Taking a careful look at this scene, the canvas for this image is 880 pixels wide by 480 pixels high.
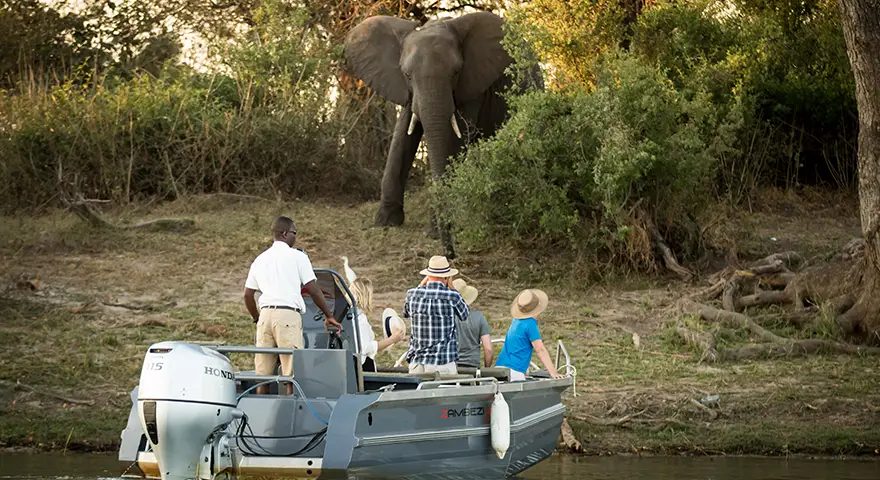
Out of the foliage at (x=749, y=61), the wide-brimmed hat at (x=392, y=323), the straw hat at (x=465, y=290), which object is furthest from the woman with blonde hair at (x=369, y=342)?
the foliage at (x=749, y=61)

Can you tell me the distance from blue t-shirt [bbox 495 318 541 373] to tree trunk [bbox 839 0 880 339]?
5194 millimetres

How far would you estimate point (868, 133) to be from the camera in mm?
14617

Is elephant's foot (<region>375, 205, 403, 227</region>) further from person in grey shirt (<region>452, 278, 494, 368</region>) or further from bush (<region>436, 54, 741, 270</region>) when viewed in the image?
person in grey shirt (<region>452, 278, 494, 368</region>)

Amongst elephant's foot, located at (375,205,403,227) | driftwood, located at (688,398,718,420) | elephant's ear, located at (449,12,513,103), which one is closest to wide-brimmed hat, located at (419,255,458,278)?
driftwood, located at (688,398,718,420)

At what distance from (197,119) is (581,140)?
8242mm

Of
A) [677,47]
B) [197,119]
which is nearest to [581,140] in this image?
[677,47]

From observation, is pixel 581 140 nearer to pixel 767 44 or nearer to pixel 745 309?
pixel 745 309

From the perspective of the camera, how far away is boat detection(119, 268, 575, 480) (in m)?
7.92

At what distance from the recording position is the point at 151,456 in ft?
28.1

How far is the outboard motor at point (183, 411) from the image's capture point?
25.8 feet

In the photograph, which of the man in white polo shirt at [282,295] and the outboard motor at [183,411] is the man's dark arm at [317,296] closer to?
the man in white polo shirt at [282,295]

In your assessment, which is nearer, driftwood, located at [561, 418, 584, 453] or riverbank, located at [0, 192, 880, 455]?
driftwood, located at [561, 418, 584, 453]

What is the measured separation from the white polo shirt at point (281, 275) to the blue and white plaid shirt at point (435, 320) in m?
0.84

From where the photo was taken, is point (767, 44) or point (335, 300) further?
point (767, 44)
